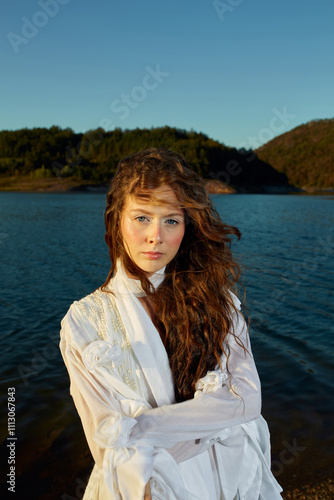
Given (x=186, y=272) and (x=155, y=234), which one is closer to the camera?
(x=155, y=234)

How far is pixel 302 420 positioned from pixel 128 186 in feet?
14.9

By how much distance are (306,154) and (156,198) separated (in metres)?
136

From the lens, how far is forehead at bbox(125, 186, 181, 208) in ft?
5.76

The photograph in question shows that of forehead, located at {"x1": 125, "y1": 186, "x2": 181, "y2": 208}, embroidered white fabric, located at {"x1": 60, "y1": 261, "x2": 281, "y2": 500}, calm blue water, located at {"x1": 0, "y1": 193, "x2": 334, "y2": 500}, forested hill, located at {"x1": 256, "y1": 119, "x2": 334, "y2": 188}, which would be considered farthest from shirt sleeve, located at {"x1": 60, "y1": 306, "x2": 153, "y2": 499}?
forested hill, located at {"x1": 256, "y1": 119, "x2": 334, "y2": 188}

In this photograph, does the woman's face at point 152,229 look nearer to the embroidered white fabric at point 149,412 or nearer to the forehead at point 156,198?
the forehead at point 156,198

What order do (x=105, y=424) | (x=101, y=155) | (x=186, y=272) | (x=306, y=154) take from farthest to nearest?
(x=306, y=154), (x=101, y=155), (x=186, y=272), (x=105, y=424)

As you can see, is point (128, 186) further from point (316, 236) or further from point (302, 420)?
point (316, 236)

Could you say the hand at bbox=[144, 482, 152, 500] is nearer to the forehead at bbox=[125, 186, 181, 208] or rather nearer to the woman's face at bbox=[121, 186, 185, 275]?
the woman's face at bbox=[121, 186, 185, 275]

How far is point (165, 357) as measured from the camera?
1.75 meters

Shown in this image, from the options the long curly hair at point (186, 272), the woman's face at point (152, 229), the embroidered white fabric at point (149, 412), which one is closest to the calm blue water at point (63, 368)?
the long curly hair at point (186, 272)

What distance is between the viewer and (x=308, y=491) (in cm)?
379

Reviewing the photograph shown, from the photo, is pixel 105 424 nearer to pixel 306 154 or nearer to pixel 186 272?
pixel 186 272

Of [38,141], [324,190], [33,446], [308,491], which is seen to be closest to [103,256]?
[33,446]

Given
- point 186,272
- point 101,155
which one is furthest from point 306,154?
point 186,272
